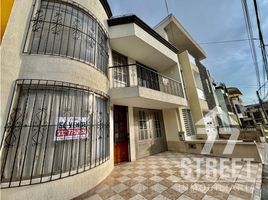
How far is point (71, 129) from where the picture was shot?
3.21 m

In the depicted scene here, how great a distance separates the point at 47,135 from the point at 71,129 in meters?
0.53

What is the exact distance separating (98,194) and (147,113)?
4975 millimetres

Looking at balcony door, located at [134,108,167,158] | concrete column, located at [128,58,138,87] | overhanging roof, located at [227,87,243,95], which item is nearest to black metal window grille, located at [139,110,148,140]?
balcony door, located at [134,108,167,158]

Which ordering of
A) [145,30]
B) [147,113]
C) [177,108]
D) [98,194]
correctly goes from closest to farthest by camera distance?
[98,194]
[145,30]
[147,113]
[177,108]

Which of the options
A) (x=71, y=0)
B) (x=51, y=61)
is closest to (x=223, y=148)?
(x=51, y=61)

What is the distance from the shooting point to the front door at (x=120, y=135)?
570 cm

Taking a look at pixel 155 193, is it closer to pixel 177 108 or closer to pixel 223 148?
pixel 223 148

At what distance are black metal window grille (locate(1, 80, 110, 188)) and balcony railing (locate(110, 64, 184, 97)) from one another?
287 centimetres

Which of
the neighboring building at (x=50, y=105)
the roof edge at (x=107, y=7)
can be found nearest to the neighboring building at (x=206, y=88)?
the roof edge at (x=107, y=7)

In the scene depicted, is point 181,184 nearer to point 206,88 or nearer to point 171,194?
point 171,194

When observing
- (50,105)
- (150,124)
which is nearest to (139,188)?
(50,105)

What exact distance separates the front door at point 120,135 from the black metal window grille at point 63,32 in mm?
2534

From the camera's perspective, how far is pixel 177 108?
807 centimetres

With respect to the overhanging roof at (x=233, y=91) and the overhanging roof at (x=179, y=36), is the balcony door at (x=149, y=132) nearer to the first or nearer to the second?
the overhanging roof at (x=179, y=36)
